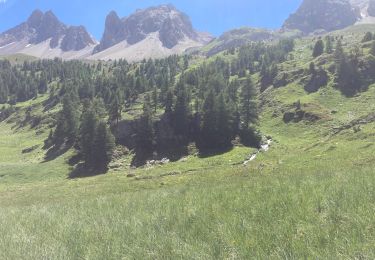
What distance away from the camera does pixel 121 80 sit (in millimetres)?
192750

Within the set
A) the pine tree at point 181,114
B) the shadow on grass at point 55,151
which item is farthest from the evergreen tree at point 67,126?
the pine tree at point 181,114

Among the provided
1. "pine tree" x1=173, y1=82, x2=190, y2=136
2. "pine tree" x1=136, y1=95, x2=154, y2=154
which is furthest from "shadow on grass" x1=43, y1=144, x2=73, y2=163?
"pine tree" x1=173, y1=82, x2=190, y2=136

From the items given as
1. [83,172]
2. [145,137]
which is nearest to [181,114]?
[145,137]

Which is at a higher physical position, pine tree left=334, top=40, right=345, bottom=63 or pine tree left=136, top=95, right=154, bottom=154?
pine tree left=334, top=40, right=345, bottom=63

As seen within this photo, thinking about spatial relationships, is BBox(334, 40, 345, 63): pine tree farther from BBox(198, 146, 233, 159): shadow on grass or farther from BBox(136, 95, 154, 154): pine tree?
BBox(136, 95, 154, 154): pine tree

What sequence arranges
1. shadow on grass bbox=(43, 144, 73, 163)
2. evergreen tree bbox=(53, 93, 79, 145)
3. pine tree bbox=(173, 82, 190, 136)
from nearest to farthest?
pine tree bbox=(173, 82, 190, 136) < shadow on grass bbox=(43, 144, 73, 163) < evergreen tree bbox=(53, 93, 79, 145)

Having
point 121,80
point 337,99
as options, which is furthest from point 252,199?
point 121,80

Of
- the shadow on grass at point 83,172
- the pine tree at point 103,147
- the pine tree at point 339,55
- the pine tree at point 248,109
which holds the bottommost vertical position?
the shadow on grass at point 83,172

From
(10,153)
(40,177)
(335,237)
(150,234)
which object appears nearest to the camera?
(335,237)

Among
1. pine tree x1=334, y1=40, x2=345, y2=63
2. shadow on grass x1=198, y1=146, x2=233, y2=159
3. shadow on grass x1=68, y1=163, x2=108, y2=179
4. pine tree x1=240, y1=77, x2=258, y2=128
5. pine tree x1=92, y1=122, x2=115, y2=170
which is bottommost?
shadow on grass x1=68, y1=163, x2=108, y2=179

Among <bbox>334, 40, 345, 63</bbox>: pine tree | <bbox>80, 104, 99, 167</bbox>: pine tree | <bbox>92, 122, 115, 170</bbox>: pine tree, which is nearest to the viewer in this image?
<bbox>92, 122, 115, 170</bbox>: pine tree

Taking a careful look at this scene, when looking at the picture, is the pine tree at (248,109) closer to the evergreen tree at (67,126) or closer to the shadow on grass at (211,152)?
the shadow on grass at (211,152)

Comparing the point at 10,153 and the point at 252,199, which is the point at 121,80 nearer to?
the point at 10,153

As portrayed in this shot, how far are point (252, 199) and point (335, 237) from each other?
13.7 feet
